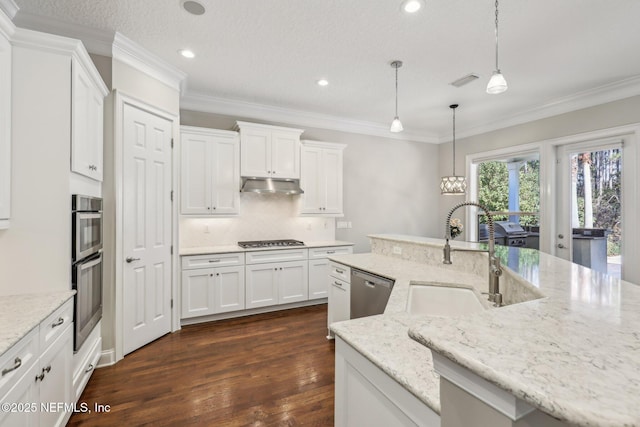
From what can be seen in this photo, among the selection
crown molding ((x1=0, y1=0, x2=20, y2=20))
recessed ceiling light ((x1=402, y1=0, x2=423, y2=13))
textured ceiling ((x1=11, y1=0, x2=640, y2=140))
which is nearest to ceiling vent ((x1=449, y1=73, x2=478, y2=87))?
textured ceiling ((x1=11, y1=0, x2=640, y2=140))

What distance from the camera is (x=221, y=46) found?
8.84ft

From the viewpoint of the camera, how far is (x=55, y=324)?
1.62 meters

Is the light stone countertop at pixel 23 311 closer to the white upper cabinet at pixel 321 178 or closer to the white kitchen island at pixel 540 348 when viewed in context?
the white kitchen island at pixel 540 348

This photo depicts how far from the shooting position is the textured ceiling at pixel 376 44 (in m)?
2.18

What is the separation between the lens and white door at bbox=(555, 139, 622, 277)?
353 cm

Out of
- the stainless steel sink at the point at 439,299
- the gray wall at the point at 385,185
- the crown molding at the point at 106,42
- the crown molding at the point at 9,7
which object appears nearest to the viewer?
the stainless steel sink at the point at 439,299

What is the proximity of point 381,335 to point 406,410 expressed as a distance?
330 millimetres

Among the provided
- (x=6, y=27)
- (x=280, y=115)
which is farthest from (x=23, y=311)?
(x=280, y=115)

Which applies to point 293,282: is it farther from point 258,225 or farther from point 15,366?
point 15,366

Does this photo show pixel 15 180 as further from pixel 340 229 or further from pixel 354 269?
pixel 340 229

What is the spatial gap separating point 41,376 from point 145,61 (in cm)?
264

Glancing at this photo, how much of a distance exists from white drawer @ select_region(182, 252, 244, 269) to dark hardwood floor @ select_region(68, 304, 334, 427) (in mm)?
721

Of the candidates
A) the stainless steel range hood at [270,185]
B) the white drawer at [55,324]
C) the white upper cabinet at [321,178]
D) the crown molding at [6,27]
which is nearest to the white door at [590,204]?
the white upper cabinet at [321,178]

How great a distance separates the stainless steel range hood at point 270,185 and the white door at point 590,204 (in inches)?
141
